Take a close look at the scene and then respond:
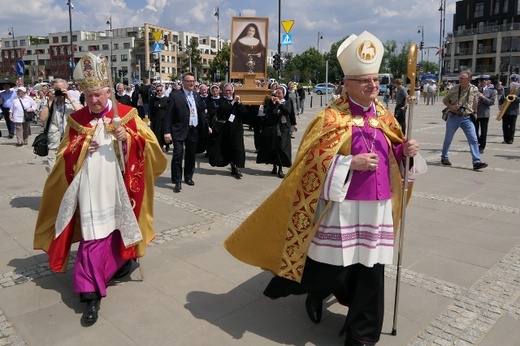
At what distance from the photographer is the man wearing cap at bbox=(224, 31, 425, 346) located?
305cm

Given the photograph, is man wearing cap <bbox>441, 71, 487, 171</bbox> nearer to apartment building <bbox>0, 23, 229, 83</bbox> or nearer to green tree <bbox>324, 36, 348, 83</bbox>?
green tree <bbox>324, 36, 348, 83</bbox>

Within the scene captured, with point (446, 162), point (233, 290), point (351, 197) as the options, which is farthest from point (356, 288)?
point (446, 162)

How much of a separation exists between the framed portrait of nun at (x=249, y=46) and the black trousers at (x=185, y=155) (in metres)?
2.63

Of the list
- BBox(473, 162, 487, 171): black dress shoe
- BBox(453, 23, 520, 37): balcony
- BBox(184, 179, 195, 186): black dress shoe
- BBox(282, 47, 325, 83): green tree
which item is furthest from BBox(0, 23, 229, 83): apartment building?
BBox(184, 179, 195, 186): black dress shoe

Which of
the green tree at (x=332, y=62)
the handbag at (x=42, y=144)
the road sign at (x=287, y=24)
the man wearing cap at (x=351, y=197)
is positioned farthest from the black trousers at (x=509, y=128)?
the green tree at (x=332, y=62)

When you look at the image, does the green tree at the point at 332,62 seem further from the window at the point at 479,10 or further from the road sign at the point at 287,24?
the road sign at the point at 287,24

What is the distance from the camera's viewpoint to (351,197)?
3084 mm

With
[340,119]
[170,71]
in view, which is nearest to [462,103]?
[340,119]

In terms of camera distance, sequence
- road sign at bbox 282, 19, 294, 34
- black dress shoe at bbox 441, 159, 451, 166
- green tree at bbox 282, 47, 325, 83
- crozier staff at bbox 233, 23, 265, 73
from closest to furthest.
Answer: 1. crozier staff at bbox 233, 23, 265, 73
2. black dress shoe at bbox 441, 159, 451, 166
3. road sign at bbox 282, 19, 294, 34
4. green tree at bbox 282, 47, 325, 83

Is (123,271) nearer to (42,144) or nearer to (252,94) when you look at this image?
(42,144)

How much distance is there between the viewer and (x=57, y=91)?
18.5 feet

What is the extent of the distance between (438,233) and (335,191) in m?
3.28

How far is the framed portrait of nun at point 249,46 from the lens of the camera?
9.99m

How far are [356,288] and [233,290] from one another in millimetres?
1390
